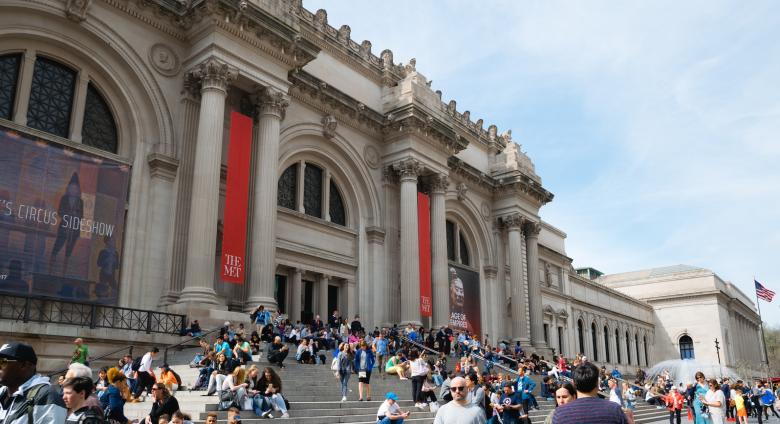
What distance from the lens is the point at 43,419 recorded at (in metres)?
3.93

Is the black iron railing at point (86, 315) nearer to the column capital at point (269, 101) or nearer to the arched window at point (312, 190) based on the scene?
the column capital at point (269, 101)

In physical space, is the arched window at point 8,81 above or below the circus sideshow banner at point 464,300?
above

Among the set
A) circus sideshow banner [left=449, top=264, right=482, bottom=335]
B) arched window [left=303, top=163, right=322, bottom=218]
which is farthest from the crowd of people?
arched window [left=303, top=163, right=322, bottom=218]

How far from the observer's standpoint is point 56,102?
19.7m

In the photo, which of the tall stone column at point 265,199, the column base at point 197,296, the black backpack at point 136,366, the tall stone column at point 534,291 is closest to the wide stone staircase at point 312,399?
the black backpack at point 136,366

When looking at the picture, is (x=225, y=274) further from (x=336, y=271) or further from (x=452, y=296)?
(x=452, y=296)

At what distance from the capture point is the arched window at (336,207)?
29.3m

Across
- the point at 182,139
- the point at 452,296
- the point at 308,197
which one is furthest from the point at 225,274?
the point at 452,296

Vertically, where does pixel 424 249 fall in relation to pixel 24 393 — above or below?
above

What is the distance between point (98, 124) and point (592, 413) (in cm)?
1975

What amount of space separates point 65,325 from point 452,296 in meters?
21.1

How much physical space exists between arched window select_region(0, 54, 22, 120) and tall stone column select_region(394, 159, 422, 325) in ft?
53.2

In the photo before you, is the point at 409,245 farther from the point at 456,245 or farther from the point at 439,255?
the point at 456,245

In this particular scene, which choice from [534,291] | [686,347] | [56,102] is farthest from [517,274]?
[686,347]
